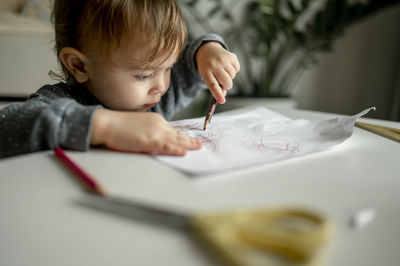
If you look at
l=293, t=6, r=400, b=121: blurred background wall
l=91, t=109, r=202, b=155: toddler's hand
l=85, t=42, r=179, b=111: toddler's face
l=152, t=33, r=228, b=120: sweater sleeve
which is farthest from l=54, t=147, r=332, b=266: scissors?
l=293, t=6, r=400, b=121: blurred background wall

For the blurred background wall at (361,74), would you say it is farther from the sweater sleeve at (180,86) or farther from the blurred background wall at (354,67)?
the sweater sleeve at (180,86)

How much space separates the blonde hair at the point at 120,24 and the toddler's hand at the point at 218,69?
0.26ft

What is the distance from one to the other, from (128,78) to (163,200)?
1.24 feet

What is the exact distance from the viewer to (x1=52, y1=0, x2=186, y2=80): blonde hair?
0.57 m

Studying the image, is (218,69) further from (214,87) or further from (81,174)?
(81,174)

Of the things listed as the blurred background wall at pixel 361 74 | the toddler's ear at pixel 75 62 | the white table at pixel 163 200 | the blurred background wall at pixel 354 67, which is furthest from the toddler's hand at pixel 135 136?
the blurred background wall at pixel 361 74

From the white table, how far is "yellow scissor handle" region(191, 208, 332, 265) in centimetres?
2

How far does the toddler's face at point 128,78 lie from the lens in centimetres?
60

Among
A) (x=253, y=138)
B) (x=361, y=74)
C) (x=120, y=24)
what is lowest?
(x=361, y=74)

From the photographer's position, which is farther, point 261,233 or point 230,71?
point 230,71

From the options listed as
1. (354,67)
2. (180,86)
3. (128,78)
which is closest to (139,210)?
(128,78)

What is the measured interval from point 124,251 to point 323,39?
1829 mm

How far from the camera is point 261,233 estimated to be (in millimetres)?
216

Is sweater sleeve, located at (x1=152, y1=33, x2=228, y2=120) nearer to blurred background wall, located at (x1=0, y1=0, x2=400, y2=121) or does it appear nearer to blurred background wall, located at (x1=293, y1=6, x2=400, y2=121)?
blurred background wall, located at (x1=0, y1=0, x2=400, y2=121)
